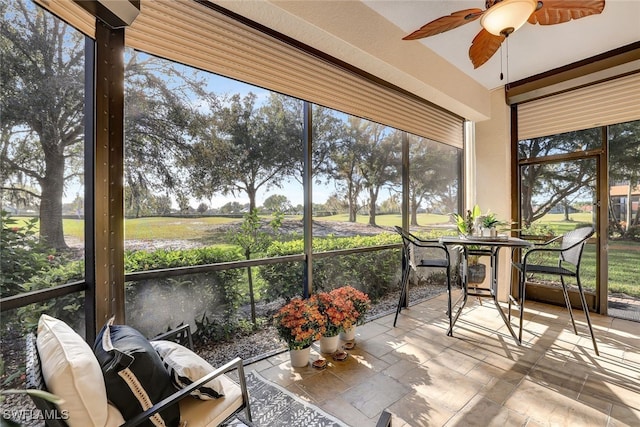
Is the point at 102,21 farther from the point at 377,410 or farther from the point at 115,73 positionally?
the point at 377,410

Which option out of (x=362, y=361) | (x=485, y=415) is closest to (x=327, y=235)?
(x=362, y=361)

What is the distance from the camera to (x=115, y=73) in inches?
64.0

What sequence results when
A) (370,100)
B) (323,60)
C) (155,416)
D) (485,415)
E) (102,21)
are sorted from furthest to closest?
(370,100)
(323,60)
(485,415)
(102,21)
(155,416)

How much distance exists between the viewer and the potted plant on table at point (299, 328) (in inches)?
84.3

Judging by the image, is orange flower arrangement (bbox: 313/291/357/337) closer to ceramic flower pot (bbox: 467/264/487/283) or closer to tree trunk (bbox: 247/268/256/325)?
tree trunk (bbox: 247/268/256/325)

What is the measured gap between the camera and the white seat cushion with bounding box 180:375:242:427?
1150 millimetres

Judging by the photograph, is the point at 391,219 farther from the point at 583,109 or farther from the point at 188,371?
the point at 188,371

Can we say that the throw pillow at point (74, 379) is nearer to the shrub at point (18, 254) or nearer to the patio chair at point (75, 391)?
the patio chair at point (75, 391)

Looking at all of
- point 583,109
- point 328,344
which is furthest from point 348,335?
point 583,109

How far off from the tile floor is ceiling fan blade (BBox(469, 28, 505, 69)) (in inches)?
Result: 95.9

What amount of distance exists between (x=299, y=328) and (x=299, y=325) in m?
0.02

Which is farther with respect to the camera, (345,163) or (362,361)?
(345,163)

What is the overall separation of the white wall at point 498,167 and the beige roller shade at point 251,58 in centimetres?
159

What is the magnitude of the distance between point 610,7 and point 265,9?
2838 mm
